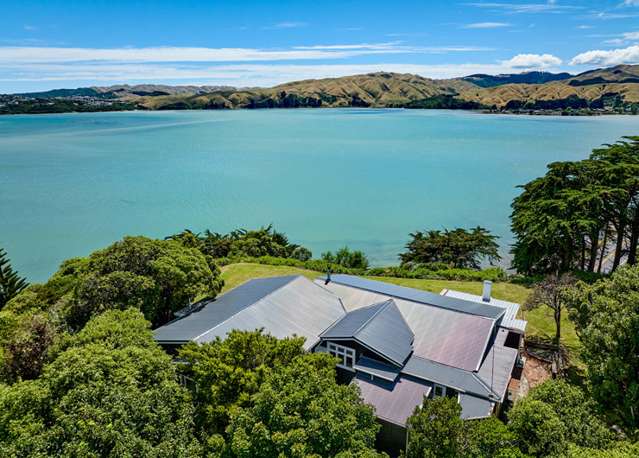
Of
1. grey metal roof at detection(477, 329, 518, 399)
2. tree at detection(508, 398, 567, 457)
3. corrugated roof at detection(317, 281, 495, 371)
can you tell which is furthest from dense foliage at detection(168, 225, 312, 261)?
tree at detection(508, 398, 567, 457)

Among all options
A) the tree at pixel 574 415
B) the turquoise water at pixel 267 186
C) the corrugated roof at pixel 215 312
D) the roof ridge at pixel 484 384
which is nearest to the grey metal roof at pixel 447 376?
the roof ridge at pixel 484 384

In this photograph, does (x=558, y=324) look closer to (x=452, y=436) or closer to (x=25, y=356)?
(x=452, y=436)

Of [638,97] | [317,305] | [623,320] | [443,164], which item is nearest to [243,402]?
[317,305]

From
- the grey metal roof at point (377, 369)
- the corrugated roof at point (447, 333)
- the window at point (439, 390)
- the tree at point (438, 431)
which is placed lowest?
the window at point (439, 390)

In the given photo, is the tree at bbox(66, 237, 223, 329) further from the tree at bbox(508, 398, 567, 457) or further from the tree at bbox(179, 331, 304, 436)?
the tree at bbox(508, 398, 567, 457)

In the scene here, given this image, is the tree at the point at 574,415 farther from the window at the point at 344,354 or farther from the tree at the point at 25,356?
the tree at the point at 25,356

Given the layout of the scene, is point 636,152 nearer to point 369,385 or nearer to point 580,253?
point 580,253
